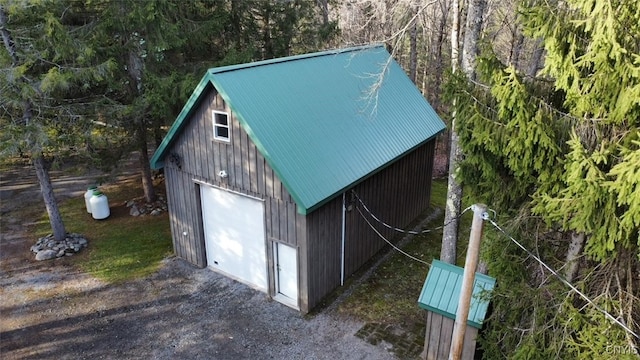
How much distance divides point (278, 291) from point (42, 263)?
6809mm

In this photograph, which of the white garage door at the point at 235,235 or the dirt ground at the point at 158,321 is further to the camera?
the white garage door at the point at 235,235

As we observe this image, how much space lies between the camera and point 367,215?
12.2 metres

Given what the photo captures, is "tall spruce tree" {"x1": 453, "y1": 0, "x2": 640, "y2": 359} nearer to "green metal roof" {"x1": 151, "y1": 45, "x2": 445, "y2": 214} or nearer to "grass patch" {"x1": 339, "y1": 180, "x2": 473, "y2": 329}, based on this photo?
"grass patch" {"x1": 339, "y1": 180, "x2": 473, "y2": 329}

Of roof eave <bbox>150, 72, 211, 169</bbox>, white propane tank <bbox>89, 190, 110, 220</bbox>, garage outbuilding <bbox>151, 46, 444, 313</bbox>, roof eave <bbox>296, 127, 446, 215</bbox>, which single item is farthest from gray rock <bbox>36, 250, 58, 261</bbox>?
roof eave <bbox>296, 127, 446, 215</bbox>

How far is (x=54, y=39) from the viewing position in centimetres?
1138

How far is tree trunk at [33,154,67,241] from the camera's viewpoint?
13017 mm

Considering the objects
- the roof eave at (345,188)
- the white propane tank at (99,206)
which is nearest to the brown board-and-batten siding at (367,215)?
the roof eave at (345,188)

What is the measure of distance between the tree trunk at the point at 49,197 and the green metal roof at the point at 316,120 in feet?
12.1

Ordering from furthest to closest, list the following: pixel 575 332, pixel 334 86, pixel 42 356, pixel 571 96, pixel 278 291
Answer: pixel 334 86 < pixel 278 291 < pixel 42 356 < pixel 575 332 < pixel 571 96

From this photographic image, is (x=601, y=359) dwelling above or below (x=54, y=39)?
below

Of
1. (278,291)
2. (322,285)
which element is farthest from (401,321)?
(278,291)

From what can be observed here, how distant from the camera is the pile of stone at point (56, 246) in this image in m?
13.1

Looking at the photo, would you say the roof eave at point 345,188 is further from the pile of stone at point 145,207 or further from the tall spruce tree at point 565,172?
the pile of stone at point 145,207

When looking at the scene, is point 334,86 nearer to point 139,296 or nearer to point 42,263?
point 139,296
